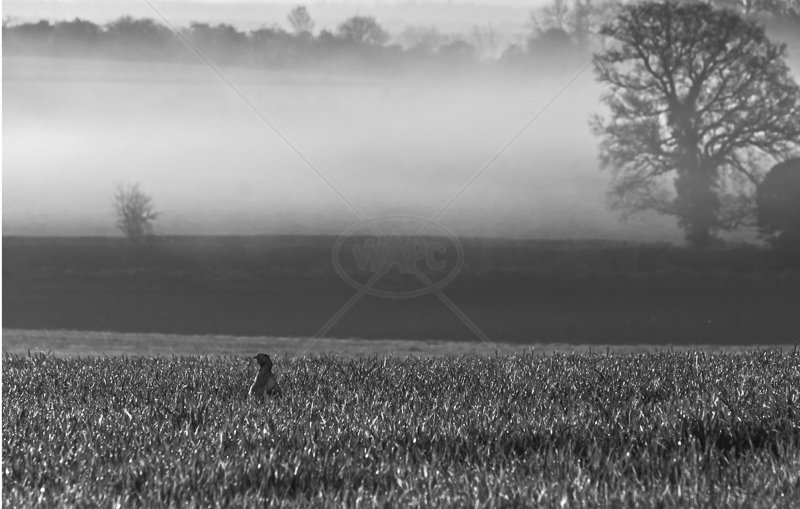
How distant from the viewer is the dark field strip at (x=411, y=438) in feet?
17.8

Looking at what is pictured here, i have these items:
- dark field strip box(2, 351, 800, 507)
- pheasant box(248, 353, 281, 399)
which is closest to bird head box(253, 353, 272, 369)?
pheasant box(248, 353, 281, 399)

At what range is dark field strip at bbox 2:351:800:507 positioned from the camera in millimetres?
5434

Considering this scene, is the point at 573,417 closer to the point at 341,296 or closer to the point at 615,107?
the point at 341,296

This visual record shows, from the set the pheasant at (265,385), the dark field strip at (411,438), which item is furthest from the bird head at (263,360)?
the dark field strip at (411,438)

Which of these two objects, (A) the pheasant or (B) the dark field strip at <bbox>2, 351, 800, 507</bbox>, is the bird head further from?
(B) the dark field strip at <bbox>2, 351, 800, 507</bbox>

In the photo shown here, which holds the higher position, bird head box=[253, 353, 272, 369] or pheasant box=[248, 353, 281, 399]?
bird head box=[253, 353, 272, 369]

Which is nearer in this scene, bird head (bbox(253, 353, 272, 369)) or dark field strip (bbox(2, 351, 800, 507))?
dark field strip (bbox(2, 351, 800, 507))

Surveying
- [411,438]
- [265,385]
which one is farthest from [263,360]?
[411,438]

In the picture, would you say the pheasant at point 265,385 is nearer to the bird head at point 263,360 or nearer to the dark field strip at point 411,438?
the bird head at point 263,360

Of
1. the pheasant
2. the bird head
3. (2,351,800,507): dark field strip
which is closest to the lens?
(2,351,800,507): dark field strip

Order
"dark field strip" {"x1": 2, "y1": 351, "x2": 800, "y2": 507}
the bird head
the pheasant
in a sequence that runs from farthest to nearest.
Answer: the pheasant, the bird head, "dark field strip" {"x1": 2, "y1": 351, "x2": 800, "y2": 507}

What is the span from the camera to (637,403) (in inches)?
316

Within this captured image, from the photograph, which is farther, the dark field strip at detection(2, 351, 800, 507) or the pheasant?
the pheasant

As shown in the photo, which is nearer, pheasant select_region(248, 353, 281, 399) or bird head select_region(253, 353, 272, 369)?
bird head select_region(253, 353, 272, 369)
